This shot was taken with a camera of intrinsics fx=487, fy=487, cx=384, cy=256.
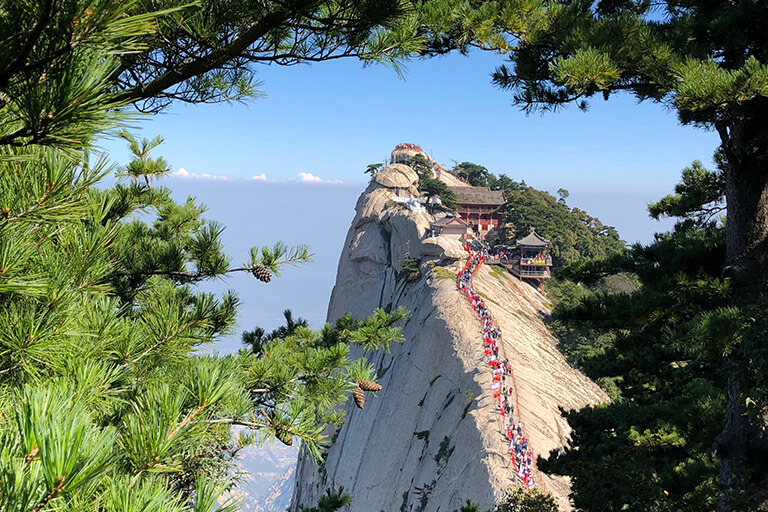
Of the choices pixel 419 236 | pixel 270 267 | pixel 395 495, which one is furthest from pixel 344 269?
pixel 270 267

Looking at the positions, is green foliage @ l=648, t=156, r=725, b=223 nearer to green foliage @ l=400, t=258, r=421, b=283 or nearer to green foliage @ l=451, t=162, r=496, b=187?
green foliage @ l=400, t=258, r=421, b=283

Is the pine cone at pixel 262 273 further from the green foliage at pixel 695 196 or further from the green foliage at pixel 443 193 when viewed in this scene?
the green foliage at pixel 443 193

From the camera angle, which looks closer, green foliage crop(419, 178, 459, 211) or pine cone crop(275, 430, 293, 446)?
pine cone crop(275, 430, 293, 446)

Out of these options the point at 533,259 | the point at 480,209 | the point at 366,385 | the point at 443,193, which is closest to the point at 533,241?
the point at 533,259

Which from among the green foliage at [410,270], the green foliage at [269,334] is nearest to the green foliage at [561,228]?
the green foliage at [410,270]

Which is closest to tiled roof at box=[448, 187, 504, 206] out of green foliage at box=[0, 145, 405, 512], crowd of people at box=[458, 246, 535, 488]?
crowd of people at box=[458, 246, 535, 488]
